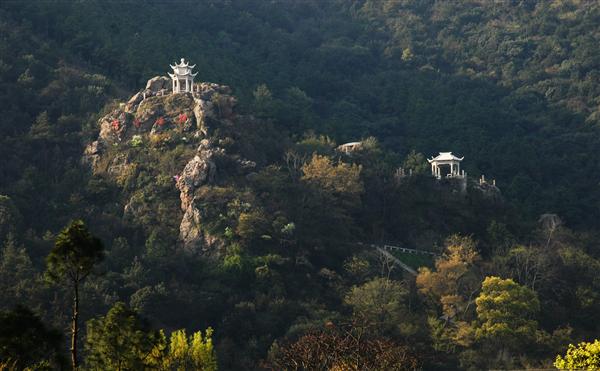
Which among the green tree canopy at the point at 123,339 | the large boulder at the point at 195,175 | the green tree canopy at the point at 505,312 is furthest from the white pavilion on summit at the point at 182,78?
the green tree canopy at the point at 123,339

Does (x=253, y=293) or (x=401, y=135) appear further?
(x=401, y=135)

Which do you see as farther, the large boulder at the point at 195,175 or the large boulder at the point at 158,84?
the large boulder at the point at 158,84

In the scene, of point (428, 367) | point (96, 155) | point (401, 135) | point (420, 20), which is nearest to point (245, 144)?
point (96, 155)

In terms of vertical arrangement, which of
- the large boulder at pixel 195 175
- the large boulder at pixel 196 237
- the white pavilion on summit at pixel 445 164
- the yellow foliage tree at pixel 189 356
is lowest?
the yellow foliage tree at pixel 189 356

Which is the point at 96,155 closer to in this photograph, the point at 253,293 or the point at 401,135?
the point at 253,293

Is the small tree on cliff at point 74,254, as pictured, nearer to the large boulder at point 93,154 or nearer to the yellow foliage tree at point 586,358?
the yellow foliage tree at point 586,358

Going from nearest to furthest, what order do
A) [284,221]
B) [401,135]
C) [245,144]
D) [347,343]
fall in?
[347,343] → [284,221] → [245,144] → [401,135]

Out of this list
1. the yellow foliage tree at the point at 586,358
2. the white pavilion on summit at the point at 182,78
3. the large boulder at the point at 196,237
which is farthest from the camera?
the white pavilion on summit at the point at 182,78

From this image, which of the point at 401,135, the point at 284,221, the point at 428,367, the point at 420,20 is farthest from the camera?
the point at 420,20

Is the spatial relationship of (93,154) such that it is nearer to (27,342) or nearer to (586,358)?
(27,342)
